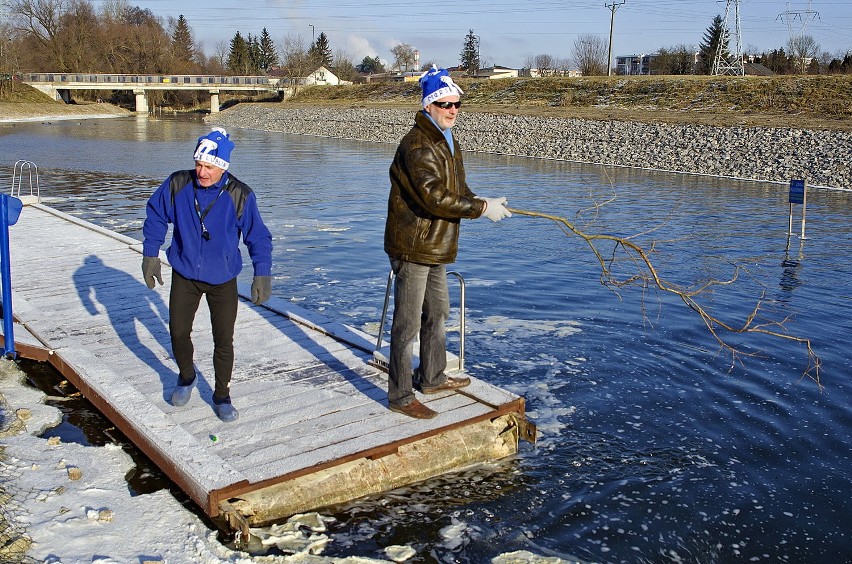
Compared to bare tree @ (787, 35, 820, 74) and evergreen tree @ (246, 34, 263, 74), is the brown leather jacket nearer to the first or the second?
bare tree @ (787, 35, 820, 74)

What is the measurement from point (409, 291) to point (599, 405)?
252cm

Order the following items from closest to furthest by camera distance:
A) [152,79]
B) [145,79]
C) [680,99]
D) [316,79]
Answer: [680,99]
[145,79]
[152,79]
[316,79]

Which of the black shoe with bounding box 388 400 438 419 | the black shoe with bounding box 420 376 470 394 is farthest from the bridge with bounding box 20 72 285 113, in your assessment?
the black shoe with bounding box 388 400 438 419

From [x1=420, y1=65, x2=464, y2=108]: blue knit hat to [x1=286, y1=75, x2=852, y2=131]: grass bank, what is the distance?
2889cm

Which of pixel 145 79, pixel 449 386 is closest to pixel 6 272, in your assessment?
pixel 449 386

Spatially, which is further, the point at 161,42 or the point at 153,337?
the point at 161,42

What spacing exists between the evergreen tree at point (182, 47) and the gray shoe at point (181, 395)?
389ft

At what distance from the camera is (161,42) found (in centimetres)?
11644

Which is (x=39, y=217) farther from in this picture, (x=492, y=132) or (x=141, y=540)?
(x=492, y=132)

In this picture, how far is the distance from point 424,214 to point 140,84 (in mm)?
94407

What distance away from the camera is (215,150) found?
5176 millimetres

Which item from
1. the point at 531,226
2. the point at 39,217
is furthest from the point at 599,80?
the point at 39,217

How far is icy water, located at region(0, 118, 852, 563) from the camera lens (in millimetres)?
5152

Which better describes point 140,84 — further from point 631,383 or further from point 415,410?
point 415,410
